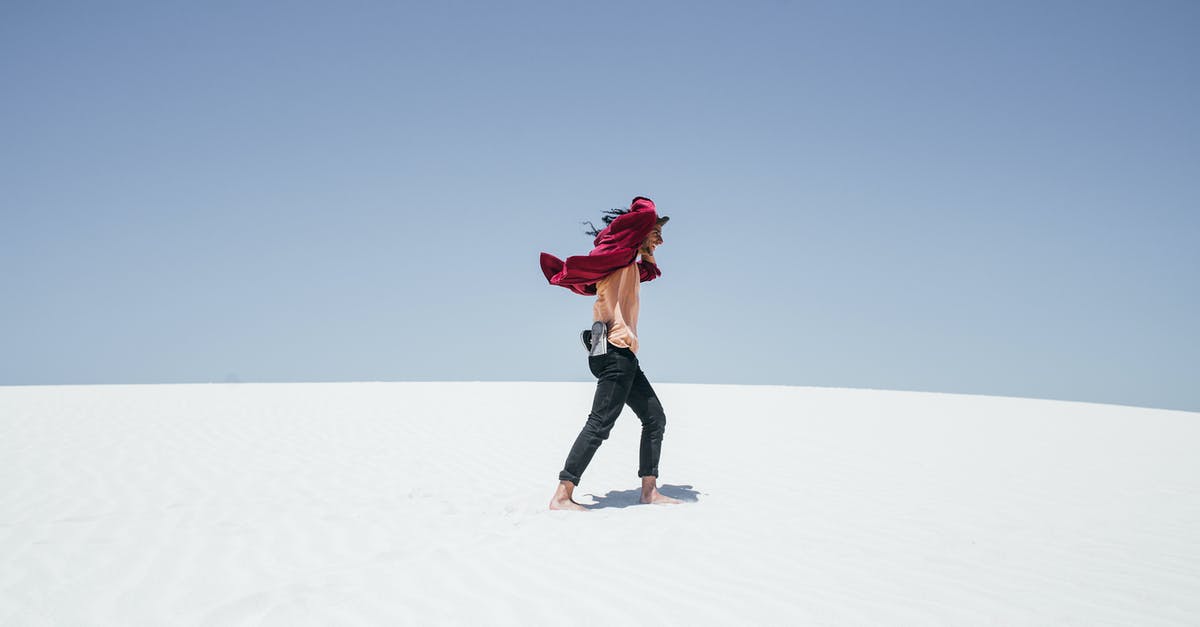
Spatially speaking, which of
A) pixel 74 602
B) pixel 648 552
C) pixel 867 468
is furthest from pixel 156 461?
pixel 867 468

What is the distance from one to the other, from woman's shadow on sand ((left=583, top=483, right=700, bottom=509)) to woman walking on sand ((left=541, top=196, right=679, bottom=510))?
0.43 feet

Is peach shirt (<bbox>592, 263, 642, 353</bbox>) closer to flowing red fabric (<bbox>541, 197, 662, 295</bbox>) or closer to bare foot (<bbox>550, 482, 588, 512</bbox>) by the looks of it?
flowing red fabric (<bbox>541, 197, 662, 295</bbox>)

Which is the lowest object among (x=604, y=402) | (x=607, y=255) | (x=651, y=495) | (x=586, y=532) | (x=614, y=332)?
(x=586, y=532)

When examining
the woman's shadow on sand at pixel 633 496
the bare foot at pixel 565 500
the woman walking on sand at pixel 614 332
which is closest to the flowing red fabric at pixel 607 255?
the woman walking on sand at pixel 614 332

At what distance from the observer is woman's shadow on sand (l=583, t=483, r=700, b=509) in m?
4.23

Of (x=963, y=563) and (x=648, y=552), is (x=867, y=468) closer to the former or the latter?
(x=963, y=563)

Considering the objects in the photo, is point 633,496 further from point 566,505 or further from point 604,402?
point 604,402

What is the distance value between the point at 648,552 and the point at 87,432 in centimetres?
765

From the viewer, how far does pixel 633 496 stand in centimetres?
452

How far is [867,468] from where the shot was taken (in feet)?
18.7

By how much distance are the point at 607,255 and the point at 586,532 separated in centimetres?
158

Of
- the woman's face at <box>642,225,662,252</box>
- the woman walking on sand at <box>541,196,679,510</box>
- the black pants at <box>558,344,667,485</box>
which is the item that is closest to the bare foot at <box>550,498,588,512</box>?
the woman walking on sand at <box>541,196,679,510</box>

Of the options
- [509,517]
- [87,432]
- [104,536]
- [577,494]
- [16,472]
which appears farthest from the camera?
[87,432]

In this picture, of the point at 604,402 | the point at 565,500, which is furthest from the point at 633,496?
the point at 604,402
